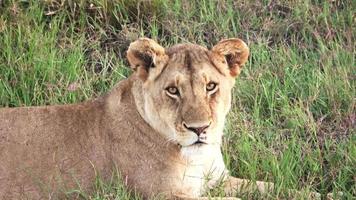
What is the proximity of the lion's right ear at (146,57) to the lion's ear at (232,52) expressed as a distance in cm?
23

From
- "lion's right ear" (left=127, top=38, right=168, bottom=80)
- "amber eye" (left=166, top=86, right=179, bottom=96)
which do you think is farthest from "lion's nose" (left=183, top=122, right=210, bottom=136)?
"lion's right ear" (left=127, top=38, right=168, bottom=80)

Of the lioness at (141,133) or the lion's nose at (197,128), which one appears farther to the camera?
the lioness at (141,133)

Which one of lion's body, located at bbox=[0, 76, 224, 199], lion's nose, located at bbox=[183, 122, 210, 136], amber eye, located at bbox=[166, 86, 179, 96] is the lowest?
lion's body, located at bbox=[0, 76, 224, 199]

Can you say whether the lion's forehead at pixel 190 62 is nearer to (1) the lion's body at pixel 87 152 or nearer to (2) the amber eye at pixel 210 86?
(2) the amber eye at pixel 210 86

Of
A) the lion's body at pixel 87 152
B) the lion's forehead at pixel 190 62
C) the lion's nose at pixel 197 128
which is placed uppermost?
the lion's forehead at pixel 190 62

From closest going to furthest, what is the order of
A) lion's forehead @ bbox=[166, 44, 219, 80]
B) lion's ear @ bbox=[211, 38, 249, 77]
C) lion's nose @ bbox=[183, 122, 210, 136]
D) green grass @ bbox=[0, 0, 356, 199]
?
lion's nose @ bbox=[183, 122, 210, 136]
lion's forehead @ bbox=[166, 44, 219, 80]
lion's ear @ bbox=[211, 38, 249, 77]
green grass @ bbox=[0, 0, 356, 199]

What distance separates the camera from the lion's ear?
404 cm

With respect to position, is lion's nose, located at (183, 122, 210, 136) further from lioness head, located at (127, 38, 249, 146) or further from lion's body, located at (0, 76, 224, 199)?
lion's body, located at (0, 76, 224, 199)

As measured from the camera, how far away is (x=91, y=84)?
→ 5137 millimetres

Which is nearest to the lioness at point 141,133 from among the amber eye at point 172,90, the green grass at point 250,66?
the amber eye at point 172,90

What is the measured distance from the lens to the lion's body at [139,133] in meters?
3.89

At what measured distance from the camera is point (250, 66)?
5223 mm

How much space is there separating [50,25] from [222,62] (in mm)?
1693

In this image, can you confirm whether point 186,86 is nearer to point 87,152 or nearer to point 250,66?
point 87,152
